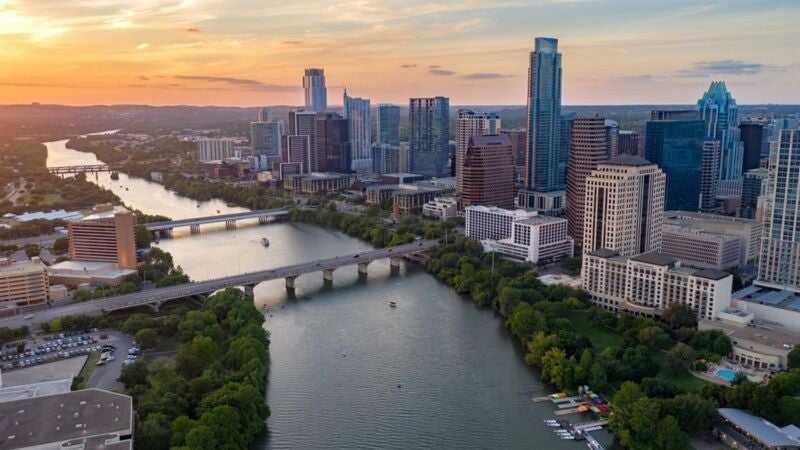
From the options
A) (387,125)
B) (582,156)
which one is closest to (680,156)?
(582,156)

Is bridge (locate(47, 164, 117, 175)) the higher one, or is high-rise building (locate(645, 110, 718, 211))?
high-rise building (locate(645, 110, 718, 211))

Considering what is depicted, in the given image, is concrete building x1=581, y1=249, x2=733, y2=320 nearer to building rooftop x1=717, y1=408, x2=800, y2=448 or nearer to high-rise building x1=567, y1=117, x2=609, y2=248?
building rooftop x1=717, y1=408, x2=800, y2=448

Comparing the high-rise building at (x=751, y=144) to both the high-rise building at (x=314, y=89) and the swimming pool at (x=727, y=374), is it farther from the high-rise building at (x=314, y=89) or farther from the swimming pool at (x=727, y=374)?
the high-rise building at (x=314, y=89)

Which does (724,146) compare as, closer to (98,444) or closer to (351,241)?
(351,241)

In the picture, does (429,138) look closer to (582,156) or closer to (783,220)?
(582,156)

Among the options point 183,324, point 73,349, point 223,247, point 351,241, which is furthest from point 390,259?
point 73,349

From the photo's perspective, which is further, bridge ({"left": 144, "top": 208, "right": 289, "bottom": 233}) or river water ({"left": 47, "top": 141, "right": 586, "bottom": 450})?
bridge ({"left": 144, "top": 208, "right": 289, "bottom": 233})

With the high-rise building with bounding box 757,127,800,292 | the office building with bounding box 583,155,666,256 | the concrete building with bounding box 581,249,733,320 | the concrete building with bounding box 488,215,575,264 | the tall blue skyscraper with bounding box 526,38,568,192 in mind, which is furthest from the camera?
the tall blue skyscraper with bounding box 526,38,568,192

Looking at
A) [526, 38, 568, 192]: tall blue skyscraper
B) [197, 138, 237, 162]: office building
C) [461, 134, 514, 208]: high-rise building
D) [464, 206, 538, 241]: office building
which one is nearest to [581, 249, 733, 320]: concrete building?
[464, 206, 538, 241]: office building
